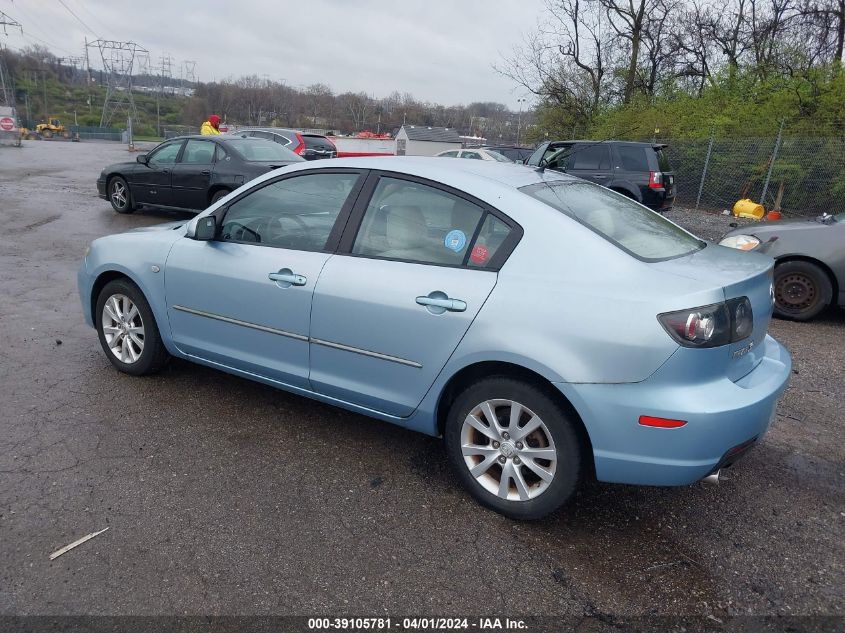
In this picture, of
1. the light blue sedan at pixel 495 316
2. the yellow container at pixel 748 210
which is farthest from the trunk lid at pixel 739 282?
the yellow container at pixel 748 210

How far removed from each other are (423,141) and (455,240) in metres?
43.0

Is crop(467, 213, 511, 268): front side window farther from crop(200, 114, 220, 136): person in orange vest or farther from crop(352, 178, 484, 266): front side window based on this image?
crop(200, 114, 220, 136): person in orange vest

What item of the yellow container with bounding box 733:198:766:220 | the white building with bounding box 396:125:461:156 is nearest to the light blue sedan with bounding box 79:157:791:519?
the yellow container with bounding box 733:198:766:220

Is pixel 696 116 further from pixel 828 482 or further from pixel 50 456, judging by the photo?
pixel 50 456

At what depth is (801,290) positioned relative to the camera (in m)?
6.71

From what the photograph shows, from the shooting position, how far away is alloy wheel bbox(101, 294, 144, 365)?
14.3ft

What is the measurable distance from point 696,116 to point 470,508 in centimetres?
2021

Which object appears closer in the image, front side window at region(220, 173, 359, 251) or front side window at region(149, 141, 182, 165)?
front side window at region(220, 173, 359, 251)

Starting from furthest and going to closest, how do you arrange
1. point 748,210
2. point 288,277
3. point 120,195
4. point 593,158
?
point 748,210 → point 593,158 → point 120,195 → point 288,277

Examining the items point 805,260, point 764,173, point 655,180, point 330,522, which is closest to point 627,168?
point 655,180

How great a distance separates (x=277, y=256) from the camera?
3623 mm

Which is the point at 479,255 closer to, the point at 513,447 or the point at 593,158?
the point at 513,447

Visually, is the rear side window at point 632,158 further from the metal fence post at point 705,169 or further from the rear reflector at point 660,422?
the rear reflector at point 660,422

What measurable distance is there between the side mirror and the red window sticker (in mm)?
1729
